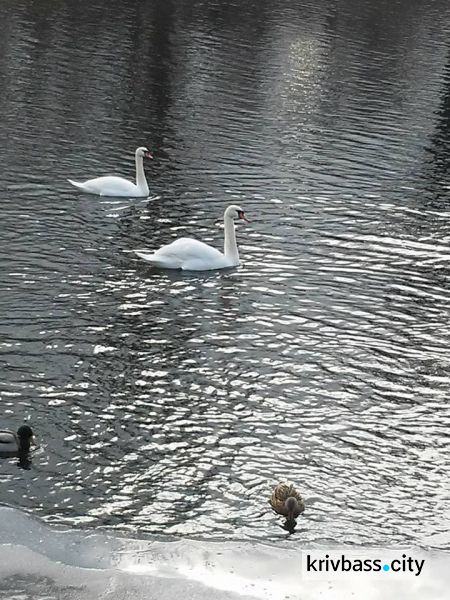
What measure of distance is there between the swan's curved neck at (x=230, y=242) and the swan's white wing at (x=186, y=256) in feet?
1.05

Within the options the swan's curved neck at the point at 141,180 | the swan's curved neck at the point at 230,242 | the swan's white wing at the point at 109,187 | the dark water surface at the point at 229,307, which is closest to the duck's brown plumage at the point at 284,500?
the dark water surface at the point at 229,307

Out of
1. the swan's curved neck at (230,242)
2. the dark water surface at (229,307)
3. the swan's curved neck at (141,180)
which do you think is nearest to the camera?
the dark water surface at (229,307)

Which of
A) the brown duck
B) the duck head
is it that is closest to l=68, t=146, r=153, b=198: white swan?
the duck head

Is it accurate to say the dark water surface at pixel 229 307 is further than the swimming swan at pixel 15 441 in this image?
No

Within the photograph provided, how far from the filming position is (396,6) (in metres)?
64.8

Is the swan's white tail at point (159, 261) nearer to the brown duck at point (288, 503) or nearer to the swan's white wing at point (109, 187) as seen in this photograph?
the swan's white wing at point (109, 187)

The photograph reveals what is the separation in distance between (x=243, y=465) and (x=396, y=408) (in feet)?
9.47

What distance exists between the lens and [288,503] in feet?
46.3

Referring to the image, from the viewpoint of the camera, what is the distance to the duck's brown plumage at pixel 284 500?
14.2 meters

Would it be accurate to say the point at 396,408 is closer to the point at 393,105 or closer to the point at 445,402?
the point at 445,402

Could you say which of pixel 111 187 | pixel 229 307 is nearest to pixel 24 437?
pixel 229 307

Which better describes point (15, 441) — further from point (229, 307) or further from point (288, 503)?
point (229, 307)

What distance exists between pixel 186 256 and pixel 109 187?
5087 mm

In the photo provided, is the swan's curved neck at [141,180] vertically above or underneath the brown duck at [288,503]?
above
